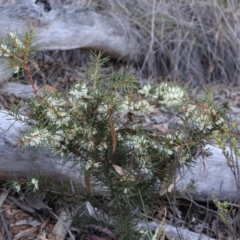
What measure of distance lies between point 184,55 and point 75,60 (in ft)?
3.90

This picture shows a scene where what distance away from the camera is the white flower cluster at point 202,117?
2418 millimetres

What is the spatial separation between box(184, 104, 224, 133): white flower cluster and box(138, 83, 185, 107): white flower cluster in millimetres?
62

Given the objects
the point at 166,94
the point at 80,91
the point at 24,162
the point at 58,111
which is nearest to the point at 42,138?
the point at 58,111

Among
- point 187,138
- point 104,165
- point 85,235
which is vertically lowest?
point 85,235

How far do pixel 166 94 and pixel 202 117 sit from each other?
19cm

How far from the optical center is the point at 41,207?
3.10 m

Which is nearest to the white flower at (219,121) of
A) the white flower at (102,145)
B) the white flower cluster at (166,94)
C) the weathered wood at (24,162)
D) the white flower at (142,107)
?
the white flower cluster at (166,94)

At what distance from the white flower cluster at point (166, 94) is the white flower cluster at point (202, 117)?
6 cm

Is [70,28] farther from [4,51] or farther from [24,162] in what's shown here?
[4,51]

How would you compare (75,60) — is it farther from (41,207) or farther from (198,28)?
→ (41,207)

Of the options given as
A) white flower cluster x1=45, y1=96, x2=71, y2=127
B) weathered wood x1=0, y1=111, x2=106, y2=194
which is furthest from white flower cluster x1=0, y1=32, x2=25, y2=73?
weathered wood x1=0, y1=111, x2=106, y2=194

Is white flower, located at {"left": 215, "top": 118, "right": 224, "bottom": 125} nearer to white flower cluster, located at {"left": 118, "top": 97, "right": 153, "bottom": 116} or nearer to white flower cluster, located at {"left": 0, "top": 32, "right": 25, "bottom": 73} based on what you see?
white flower cluster, located at {"left": 118, "top": 97, "right": 153, "bottom": 116}

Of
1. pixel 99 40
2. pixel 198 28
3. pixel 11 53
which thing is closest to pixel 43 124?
pixel 11 53

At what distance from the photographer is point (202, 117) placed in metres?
2.44
